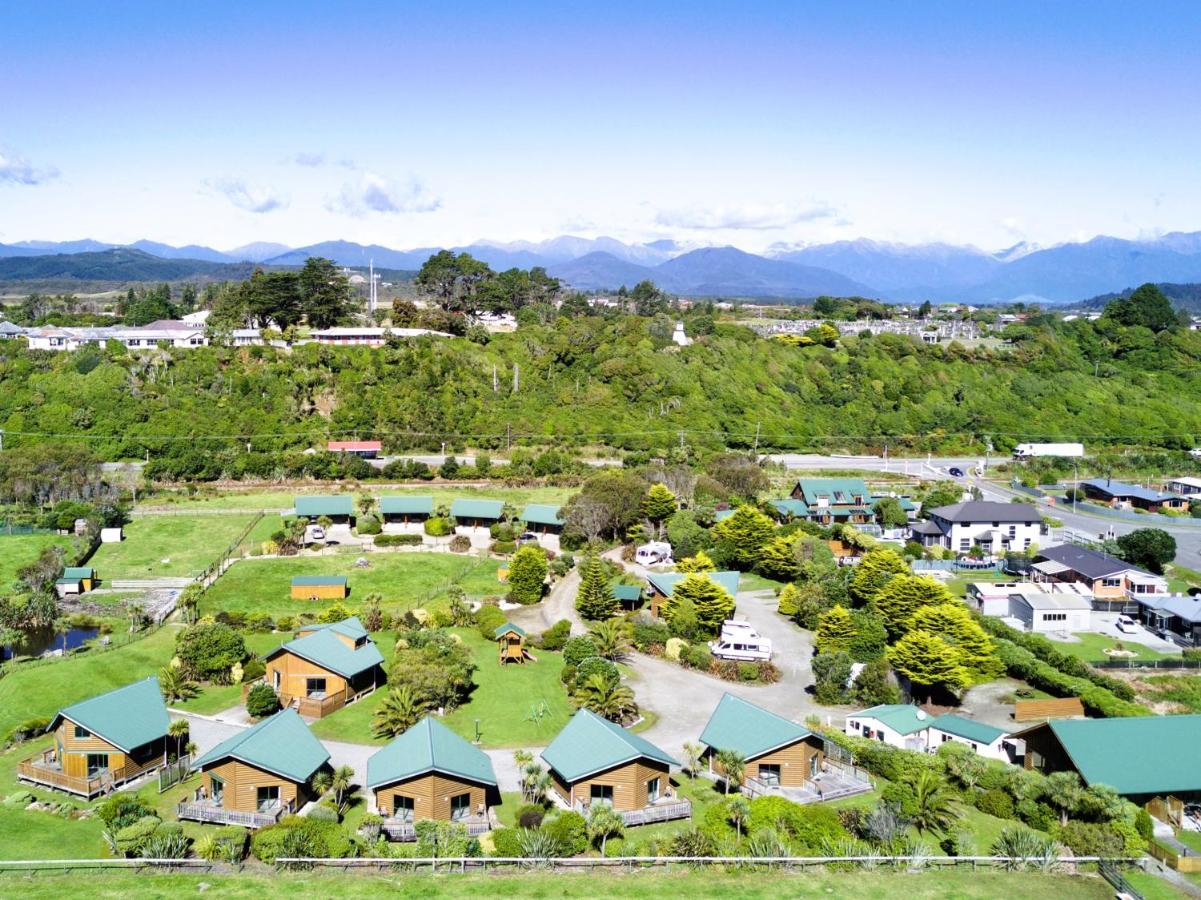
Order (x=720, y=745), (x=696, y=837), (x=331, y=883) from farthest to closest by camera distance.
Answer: (x=720, y=745)
(x=696, y=837)
(x=331, y=883)

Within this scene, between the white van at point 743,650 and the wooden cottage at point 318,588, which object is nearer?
the white van at point 743,650

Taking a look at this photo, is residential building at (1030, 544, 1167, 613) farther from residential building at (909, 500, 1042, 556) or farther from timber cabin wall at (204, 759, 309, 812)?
timber cabin wall at (204, 759, 309, 812)

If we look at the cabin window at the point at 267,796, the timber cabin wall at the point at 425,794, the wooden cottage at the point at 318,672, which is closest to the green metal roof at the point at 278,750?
the cabin window at the point at 267,796

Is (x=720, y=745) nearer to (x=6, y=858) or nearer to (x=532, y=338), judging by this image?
(x=6, y=858)

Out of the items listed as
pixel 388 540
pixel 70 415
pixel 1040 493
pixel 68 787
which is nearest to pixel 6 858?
pixel 68 787

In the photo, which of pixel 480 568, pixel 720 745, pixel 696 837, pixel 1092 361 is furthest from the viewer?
pixel 1092 361

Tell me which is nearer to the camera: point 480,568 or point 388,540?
point 480,568

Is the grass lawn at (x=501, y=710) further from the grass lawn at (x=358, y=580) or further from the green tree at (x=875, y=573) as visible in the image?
the green tree at (x=875, y=573)
